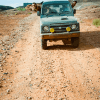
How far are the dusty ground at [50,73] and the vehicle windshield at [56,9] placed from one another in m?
1.77

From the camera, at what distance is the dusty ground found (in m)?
3.26

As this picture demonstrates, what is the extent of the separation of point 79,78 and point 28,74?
158cm

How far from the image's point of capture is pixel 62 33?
577cm

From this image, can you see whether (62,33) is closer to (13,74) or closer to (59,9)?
(59,9)

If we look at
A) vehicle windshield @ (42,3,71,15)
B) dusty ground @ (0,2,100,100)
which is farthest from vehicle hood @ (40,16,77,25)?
dusty ground @ (0,2,100,100)

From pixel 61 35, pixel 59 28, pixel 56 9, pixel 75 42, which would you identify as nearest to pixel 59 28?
pixel 59 28

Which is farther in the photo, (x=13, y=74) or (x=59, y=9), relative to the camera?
(x=59, y=9)

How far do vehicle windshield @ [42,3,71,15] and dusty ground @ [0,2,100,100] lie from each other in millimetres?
1772

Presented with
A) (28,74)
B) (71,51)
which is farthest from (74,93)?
(71,51)

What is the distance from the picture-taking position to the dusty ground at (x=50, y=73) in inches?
128

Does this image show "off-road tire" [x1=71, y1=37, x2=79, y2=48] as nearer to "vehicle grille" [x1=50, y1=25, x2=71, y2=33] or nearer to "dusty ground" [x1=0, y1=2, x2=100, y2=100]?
"dusty ground" [x1=0, y1=2, x2=100, y2=100]

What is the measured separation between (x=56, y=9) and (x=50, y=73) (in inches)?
143

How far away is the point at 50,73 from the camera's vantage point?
4.22m

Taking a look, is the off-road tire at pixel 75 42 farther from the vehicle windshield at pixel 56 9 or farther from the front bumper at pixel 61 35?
the vehicle windshield at pixel 56 9
